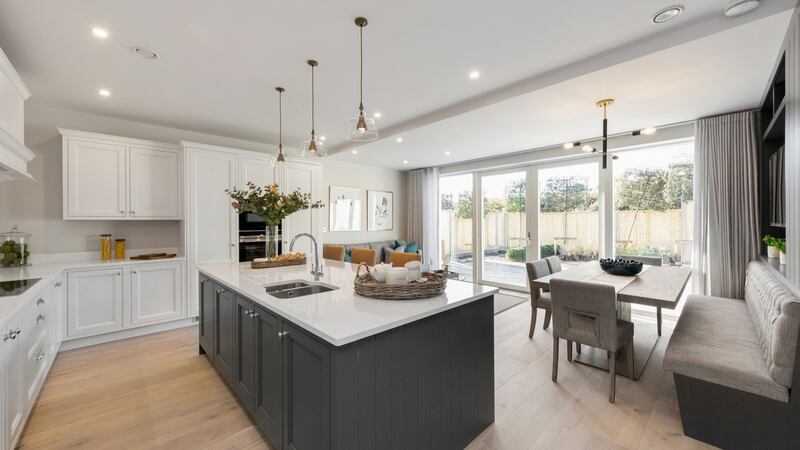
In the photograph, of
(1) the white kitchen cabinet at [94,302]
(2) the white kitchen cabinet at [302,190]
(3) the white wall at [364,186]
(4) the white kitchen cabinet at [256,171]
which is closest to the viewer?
(1) the white kitchen cabinet at [94,302]

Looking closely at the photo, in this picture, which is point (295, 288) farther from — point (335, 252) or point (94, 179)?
point (94, 179)

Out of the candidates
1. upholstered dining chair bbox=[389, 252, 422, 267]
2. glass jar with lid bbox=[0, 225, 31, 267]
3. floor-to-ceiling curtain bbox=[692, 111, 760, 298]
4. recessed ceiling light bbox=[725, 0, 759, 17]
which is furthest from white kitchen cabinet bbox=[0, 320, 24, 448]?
floor-to-ceiling curtain bbox=[692, 111, 760, 298]

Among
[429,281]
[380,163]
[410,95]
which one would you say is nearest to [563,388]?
[429,281]

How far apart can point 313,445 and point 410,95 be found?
297 centimetres

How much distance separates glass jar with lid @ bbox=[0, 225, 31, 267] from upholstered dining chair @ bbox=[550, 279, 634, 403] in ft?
16.3

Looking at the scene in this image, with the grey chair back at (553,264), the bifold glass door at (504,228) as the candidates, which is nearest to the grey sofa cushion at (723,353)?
the grey chair back at (553,264)

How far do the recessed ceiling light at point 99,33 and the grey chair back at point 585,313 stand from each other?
3617mm

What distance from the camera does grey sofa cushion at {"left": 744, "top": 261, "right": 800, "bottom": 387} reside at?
159 cm

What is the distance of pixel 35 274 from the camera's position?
8.96 ft

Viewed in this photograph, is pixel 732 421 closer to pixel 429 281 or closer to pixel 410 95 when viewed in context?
pixel 429 281

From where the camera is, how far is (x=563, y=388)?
2500 mm

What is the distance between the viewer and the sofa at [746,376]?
1.62 meters

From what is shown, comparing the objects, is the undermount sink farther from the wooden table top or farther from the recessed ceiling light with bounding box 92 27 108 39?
the recessed ceiling light with bounding box 92 27 108 39

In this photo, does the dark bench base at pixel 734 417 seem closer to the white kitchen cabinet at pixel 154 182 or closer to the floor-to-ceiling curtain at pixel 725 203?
the floor-to-ceiling curtain at pixel 725 203
